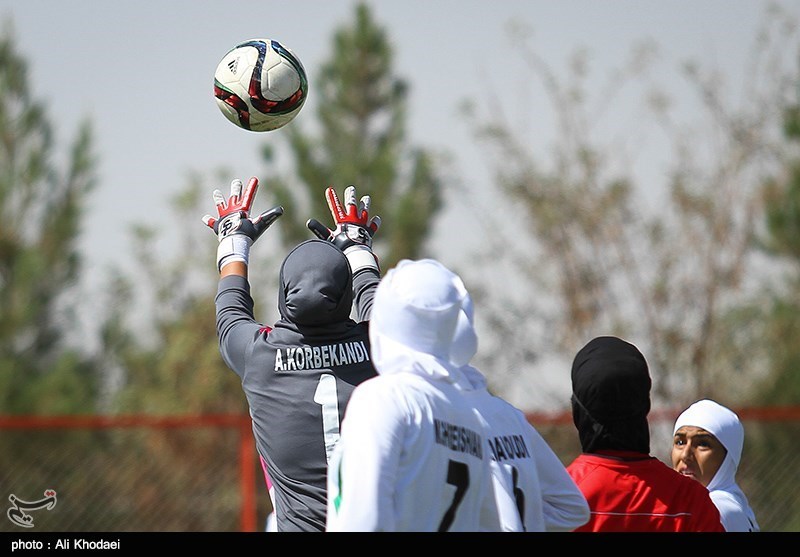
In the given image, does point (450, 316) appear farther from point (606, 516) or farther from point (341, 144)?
point (341, 144)

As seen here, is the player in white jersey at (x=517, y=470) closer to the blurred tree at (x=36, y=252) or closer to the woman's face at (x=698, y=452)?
the woman's face at (x=698, y=452)

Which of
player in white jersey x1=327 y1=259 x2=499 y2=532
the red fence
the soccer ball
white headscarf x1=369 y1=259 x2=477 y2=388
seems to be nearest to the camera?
player in white jersey x1=327 y1=259 x2=499 y2=532

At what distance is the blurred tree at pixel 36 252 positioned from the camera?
2006 cm

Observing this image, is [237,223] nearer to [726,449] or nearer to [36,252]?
[726,449]

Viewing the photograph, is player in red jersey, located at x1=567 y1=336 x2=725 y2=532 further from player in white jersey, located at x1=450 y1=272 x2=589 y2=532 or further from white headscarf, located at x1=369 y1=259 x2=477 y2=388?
white headscarf, located at x1=369 y1=259 x2=477 y2=388

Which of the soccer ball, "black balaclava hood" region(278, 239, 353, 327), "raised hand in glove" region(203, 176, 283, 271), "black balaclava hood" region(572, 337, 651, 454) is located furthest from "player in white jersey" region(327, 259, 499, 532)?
the soccer ball

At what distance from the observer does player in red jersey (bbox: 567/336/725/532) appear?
12.2ft

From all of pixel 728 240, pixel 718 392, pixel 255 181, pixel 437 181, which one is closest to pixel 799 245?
pixel 728 240

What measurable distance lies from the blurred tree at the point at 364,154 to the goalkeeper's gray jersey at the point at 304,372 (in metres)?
15.7

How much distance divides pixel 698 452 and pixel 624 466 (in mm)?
1424

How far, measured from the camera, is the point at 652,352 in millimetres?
19094

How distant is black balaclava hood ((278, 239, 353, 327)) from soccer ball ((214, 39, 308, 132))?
66.0 inches

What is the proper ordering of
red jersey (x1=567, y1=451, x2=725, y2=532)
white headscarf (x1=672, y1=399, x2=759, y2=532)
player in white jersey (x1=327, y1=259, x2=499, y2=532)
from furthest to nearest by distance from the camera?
white headscarf (x1=672, y1=399, x2=759, y2=532)
red jersey (x1=567, y1=451, x2=725, y2=532)
player in white jersey (x1=327, y1=259, x2=499, y2=532)
